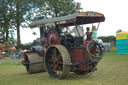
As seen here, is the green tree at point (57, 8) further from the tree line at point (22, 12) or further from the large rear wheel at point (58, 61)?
the large rear wheel at point (58, 61)

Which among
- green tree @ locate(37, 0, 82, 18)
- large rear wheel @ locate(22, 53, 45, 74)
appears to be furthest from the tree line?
Answer: large rear wheel @ locate(22, 53, 45, 74)

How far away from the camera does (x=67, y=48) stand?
7.97m

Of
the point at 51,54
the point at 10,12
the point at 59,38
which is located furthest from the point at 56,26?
the point at 10,12

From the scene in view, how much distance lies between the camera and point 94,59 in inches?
301

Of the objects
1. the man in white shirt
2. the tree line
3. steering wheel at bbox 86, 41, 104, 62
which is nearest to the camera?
steering wheel at bbox 86, 41, 104, 62

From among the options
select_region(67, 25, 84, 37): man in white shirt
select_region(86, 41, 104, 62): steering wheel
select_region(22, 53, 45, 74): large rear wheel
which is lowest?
select_region(22, 53, 45, 74): large rear wheel

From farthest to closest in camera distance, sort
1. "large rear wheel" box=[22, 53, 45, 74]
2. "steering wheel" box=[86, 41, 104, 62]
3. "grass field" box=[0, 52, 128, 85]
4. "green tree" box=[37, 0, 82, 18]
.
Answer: "green tree" box=[37, 0, 82, 18]
"large rear wheel" box=[22, 53, 45, 74]
"steering wheel" box=[86, 41, 104, 62]
"grass field" box=[0, 52, 128, 85]

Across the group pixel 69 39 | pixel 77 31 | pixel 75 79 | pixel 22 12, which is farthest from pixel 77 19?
pixel 22 12

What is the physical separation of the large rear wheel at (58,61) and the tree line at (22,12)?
17.2 metres

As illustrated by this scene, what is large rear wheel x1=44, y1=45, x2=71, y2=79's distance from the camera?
739cm

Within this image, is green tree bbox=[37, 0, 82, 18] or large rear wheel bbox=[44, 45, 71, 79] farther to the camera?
green tree bbox=[37, 0, 82, 18]

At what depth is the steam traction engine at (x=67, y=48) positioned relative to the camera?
24.6 feet

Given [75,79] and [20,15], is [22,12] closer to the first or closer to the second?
[20,15]

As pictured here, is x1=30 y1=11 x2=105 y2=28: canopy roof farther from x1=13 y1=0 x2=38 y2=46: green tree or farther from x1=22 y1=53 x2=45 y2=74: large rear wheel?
x1=13 y1=0 x2=38 y2=46: green tree
